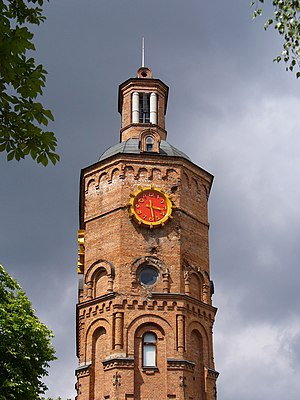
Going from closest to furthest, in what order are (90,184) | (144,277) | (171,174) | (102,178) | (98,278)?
1. (144,277)
2. (98,278)
3. (171,174)
4. (102,178)
5. (90,184)

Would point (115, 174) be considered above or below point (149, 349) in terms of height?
above

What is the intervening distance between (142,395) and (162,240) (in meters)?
7.52

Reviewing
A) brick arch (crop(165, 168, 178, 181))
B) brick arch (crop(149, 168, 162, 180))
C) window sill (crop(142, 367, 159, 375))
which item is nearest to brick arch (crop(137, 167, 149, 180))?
brick arch (crop(149, 168, 162, 180))

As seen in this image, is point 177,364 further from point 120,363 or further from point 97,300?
point 97,300

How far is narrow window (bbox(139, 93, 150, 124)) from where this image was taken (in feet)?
144

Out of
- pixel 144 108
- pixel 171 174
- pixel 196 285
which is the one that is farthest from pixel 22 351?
pixel 144 108

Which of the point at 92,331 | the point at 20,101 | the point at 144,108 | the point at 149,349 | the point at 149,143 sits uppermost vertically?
the point at 144,108

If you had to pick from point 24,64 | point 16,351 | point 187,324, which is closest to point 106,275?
point 187,324

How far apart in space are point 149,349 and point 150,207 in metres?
7.01

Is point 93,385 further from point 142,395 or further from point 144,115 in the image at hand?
point 144,115

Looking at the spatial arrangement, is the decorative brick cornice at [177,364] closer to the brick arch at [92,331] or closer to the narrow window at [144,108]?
the brick arch at [92,331]

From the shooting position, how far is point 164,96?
4531 centimetres

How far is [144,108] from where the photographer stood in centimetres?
4441

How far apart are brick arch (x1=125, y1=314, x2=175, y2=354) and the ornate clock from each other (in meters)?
4.50
